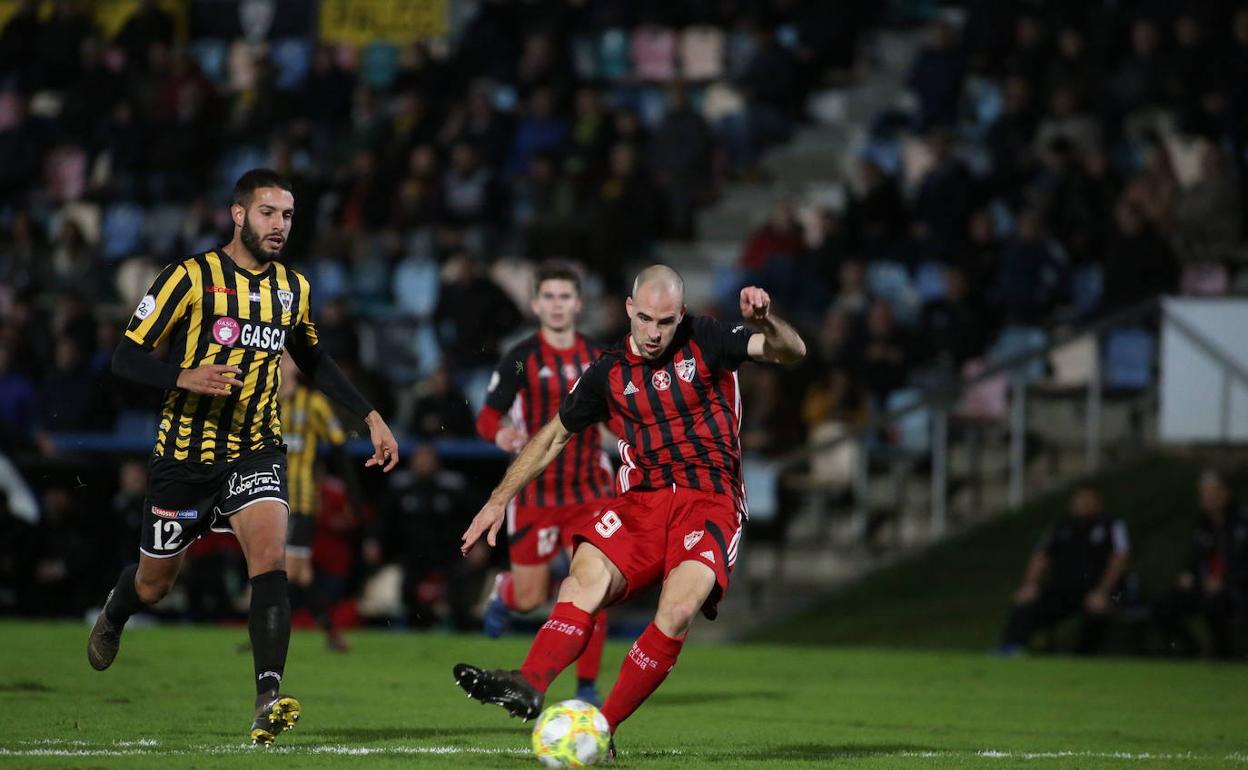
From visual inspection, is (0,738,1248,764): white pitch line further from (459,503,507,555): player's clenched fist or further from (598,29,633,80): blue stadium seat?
(598,29,633,80): blue stadium seat

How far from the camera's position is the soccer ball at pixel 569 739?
6.92 m

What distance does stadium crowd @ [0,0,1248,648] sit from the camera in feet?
59.0

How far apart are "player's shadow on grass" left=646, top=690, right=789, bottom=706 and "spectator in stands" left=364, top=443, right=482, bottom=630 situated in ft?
21.4

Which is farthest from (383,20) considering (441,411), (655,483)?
(655,483)

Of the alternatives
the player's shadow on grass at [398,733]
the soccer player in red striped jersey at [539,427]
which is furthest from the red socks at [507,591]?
the player's shadow on grass at [398,733]

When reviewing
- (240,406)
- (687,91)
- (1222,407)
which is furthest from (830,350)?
(240,406)

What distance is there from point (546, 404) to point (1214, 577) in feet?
22.8

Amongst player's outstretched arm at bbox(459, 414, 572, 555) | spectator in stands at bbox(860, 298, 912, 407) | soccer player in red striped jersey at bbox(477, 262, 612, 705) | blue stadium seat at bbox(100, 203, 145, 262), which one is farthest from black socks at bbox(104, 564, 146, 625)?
blue stadium seat at bbox(100, 203, 145, 262)

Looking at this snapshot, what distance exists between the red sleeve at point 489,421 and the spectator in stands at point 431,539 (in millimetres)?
6743

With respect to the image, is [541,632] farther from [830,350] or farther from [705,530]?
[830,350]

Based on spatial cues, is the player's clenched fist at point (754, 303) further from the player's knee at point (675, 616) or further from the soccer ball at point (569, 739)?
the soccer ball at point (569, 739)

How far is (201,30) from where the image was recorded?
1073 inches

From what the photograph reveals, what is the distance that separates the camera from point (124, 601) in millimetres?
8367

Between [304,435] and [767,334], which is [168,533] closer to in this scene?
[767,334]
